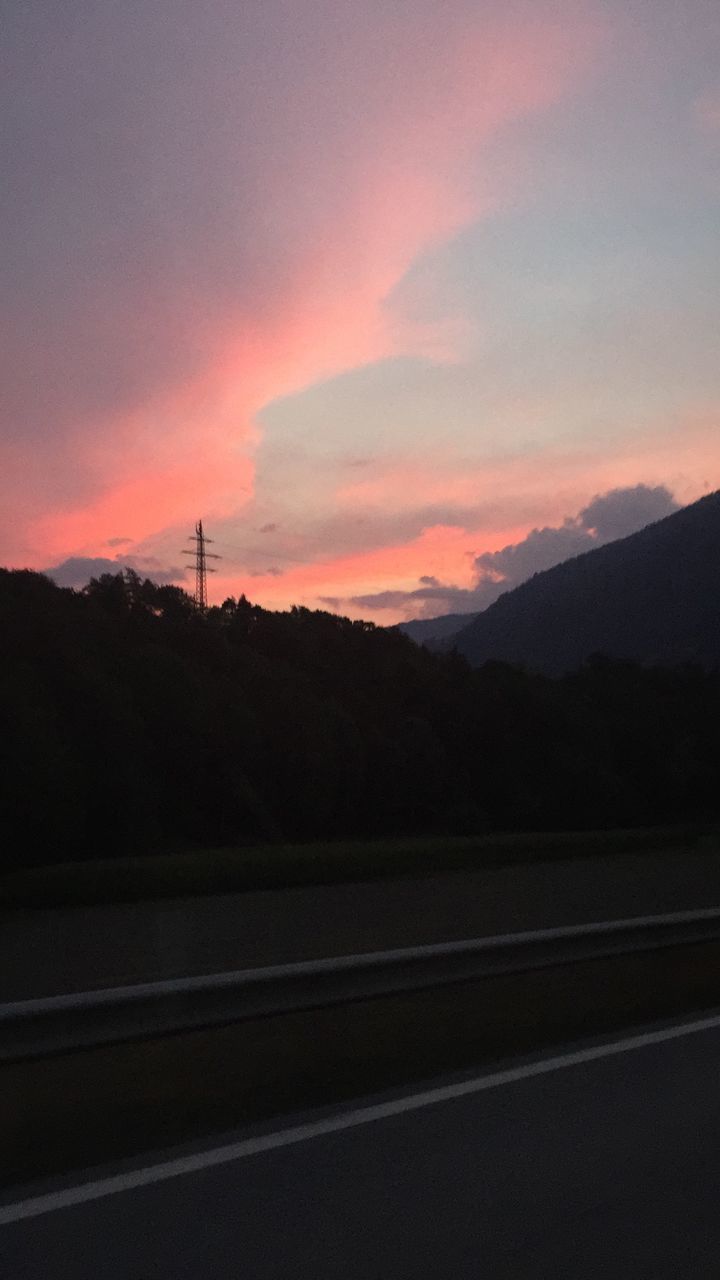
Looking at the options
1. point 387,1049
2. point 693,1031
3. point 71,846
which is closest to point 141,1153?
point 387,1049

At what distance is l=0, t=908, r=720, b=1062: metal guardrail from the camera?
6.54 meters

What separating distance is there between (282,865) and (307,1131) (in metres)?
27.3

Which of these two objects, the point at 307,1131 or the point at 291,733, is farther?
the point at 291,733

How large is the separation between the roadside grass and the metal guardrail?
1750cm

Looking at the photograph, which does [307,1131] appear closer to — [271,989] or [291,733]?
[271,989]

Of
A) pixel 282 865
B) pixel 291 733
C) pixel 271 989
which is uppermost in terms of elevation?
pixel 291 733

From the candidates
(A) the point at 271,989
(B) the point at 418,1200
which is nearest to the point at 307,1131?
(B) the point at 418,1200

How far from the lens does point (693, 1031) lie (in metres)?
9.00

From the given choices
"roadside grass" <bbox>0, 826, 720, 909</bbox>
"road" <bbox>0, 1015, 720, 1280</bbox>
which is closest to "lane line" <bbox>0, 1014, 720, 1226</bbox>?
"road" <bbox>0, 1015, 720, 1280</bbox>

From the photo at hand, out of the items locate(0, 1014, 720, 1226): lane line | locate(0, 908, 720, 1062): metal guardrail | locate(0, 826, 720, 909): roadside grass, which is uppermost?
locate(0, 908, 720, 1062): metal guardrail

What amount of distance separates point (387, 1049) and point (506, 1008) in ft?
6.26

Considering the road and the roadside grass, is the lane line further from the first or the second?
the roadside grass

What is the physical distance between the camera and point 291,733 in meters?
66.8

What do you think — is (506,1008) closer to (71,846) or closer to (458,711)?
(71,846)
